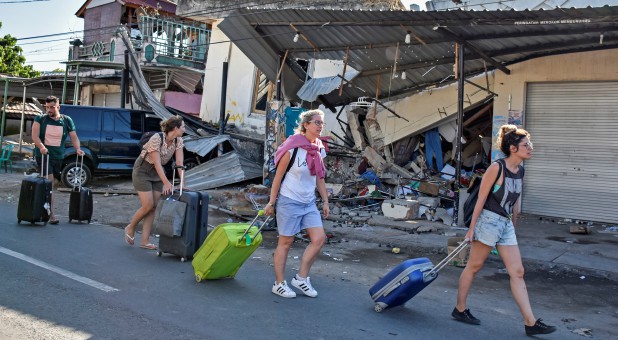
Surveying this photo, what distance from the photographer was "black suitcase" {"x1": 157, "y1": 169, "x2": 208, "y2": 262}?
704cm

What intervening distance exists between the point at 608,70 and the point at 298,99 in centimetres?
724

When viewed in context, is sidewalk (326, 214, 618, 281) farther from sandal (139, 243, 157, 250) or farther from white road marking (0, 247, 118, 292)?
white road marking (0, 247, 118, 292)

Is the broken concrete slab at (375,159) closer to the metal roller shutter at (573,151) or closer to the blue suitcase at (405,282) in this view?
the metal roller shutter at (573,151)

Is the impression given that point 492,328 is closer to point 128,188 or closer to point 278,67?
point 278,67

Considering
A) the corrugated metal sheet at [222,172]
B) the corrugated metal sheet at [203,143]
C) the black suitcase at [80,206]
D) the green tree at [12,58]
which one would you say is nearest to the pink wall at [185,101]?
the corrugated metal sheet at [203,143]

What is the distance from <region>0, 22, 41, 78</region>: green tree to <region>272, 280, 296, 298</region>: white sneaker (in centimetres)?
3587

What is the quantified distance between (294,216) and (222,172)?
9.43 metres

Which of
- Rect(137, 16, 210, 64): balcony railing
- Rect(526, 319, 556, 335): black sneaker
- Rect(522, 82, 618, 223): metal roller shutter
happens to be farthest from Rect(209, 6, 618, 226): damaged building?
Rect(137, 16, 210, 64): balcony railing

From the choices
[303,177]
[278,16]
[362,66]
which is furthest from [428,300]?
[362,66]

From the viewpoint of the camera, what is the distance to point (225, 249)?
591 cm

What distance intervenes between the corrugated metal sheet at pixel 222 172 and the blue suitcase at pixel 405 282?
9.52 m

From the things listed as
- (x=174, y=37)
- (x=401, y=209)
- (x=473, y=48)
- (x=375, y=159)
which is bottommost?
(x=401, y=209)

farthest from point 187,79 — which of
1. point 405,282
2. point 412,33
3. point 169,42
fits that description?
point 405,282

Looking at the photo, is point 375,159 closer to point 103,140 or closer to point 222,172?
point 222,172
